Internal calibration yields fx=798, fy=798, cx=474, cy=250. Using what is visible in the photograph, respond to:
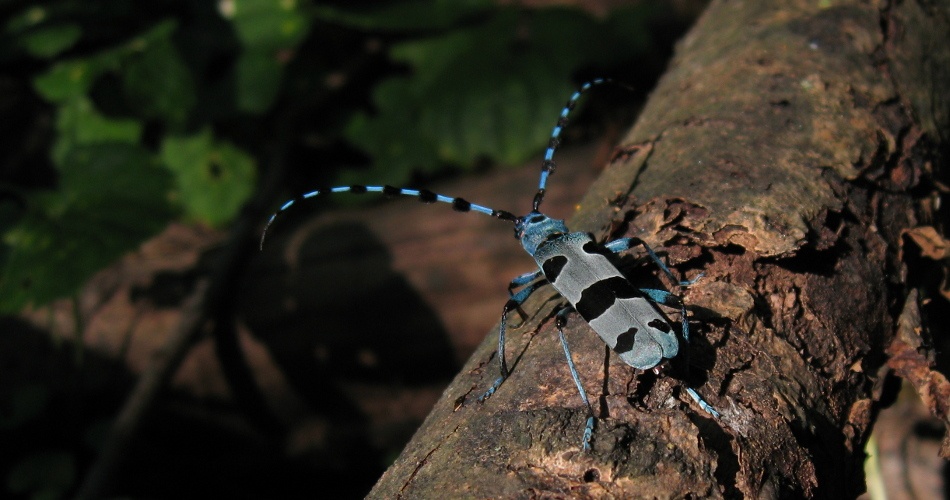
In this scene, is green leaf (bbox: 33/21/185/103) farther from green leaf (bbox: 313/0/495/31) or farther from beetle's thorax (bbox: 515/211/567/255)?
beetle's thorax (bbox: 515/211/567/255)

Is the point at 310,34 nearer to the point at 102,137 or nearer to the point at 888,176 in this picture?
the point at 102,137

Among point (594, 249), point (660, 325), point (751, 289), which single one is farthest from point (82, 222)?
point (751, 289)

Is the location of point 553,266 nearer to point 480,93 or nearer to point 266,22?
point 480,93

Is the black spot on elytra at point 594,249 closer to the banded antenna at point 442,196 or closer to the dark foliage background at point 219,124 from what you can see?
the banded antenna at point 442,196

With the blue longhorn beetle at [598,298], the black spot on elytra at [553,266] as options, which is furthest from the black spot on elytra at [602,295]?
the black spot on elytra at [553,266]

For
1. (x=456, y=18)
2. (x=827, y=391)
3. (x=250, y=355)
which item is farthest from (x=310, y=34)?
(x=827, y=391)

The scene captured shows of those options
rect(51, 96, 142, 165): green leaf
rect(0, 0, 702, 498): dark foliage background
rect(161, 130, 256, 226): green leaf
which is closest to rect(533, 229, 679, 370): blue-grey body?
rect(0, 0, 702, 498): dark foliage background

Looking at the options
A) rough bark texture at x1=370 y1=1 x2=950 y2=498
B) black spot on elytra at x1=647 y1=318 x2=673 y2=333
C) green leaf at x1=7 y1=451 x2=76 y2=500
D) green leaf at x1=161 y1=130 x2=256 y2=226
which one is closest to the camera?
rough bark texture at x1=370 y1=1 x2=950 y2=498
